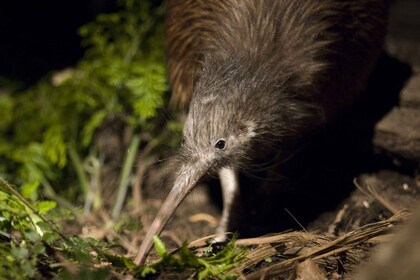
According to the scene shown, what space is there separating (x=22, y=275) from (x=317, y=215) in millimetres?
1905

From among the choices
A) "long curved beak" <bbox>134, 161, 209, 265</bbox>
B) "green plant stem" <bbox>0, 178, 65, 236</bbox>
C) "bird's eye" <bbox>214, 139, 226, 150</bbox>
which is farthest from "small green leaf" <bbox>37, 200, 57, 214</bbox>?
"bird's eye" <bbox>214, 139, 226, 150</bbox>

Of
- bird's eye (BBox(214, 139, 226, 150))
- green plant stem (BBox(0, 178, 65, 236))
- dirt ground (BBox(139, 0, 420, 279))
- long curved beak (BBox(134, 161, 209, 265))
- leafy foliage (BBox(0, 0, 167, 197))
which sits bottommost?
dirt ground (BBox(139, 0, 420, 279))

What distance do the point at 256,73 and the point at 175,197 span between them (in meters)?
0.72

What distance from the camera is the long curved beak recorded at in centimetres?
250

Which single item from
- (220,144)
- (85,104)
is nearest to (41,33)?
(85,104)

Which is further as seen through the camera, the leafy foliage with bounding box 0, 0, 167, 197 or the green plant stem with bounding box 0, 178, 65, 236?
the leafy foliage with bounding box 0, 0, 167, 197

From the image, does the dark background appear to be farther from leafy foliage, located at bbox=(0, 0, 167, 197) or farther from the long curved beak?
the long curved beak

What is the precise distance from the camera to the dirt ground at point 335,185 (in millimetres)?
3439

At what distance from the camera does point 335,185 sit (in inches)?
146

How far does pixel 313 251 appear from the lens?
241cm

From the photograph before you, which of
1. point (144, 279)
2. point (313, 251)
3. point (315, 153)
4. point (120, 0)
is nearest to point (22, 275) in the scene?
point (144, 279)

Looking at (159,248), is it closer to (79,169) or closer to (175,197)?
(175,197)

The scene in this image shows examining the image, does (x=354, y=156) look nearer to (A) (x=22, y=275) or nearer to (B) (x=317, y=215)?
(B) (x=317, y=215)

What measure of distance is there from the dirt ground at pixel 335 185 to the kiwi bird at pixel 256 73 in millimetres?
314
